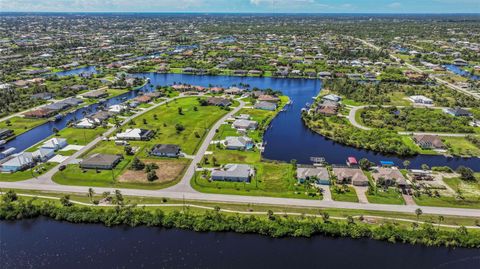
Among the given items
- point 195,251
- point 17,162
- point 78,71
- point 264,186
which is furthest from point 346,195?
point 78,71

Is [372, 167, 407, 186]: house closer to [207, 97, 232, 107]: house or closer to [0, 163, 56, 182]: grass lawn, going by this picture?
[207, 97, 232, 107]: house

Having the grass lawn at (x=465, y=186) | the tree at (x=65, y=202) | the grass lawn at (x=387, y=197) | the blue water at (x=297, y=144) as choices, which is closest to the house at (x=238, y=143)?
the blue water at (x=297, y=144)

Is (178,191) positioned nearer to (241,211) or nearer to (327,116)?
(241,211)

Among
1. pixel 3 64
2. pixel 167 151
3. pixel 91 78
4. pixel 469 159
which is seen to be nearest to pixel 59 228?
pixel 167 151

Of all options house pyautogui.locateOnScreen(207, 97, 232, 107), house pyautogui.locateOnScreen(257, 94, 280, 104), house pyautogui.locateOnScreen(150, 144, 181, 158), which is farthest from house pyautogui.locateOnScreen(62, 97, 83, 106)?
house pyautogui.locateOnScreen(257, 94, 280, 104)

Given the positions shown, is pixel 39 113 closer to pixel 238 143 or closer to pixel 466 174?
pixel 238 143

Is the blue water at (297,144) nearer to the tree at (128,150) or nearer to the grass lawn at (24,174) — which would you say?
the grass lawn at (24,174)
